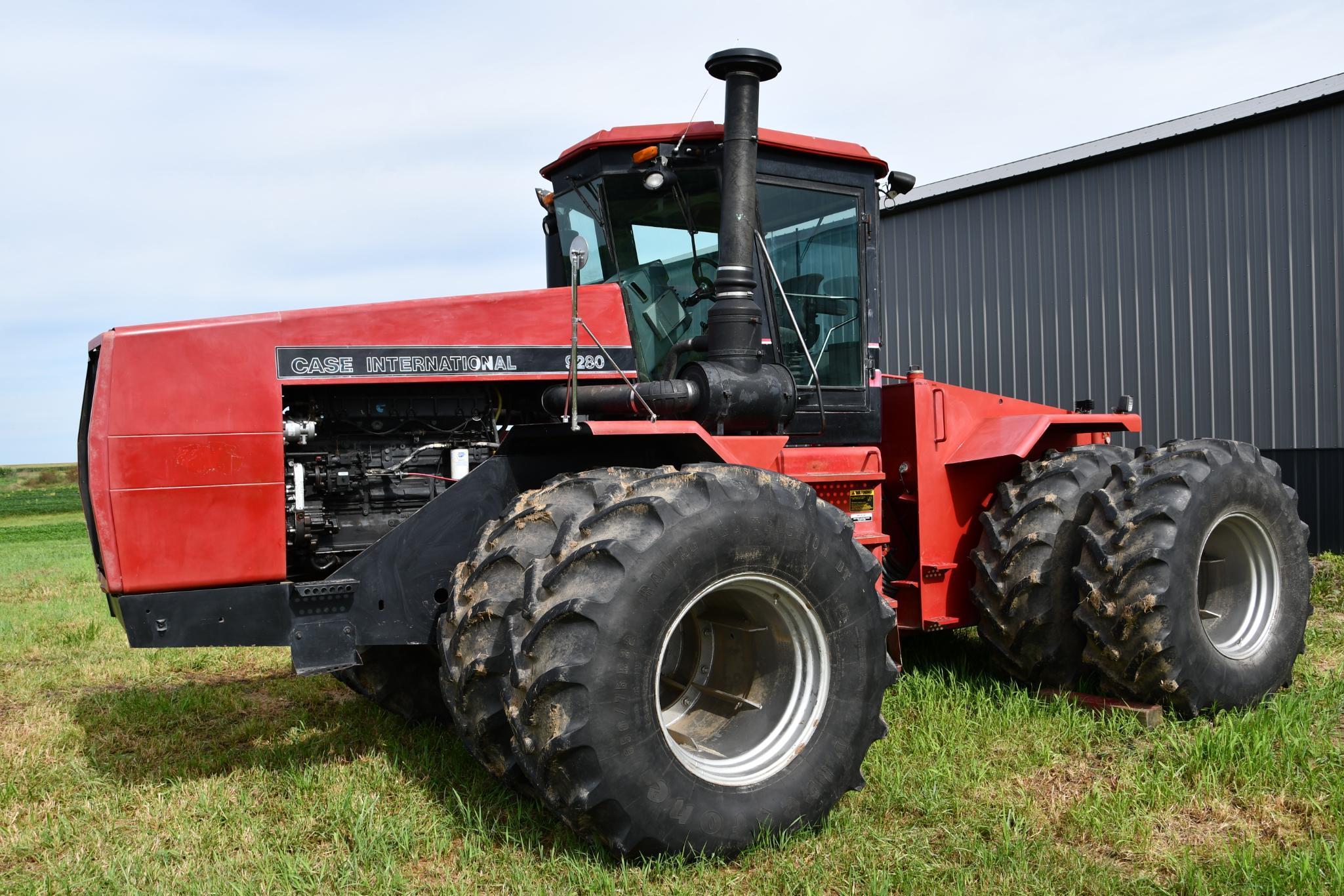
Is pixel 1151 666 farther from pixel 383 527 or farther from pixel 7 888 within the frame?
pixel 7 888

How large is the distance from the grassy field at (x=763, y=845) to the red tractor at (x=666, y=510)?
0.23 meters

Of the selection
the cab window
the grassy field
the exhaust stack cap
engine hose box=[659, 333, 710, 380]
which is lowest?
the grassy field

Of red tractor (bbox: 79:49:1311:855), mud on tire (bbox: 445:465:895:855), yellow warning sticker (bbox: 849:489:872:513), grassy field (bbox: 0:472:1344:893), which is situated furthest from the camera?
yellow warning sticker (bbox: 849:489:872:513)

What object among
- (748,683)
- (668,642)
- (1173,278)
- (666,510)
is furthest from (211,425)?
(1173,278)

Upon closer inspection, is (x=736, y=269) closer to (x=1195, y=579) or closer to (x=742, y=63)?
(x=742, y=63)

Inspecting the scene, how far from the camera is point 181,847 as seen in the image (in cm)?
390

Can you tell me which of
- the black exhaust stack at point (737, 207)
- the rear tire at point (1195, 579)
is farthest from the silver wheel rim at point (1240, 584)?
the black exhaust stack at point (737, 207)

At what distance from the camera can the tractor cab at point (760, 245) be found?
195 inches

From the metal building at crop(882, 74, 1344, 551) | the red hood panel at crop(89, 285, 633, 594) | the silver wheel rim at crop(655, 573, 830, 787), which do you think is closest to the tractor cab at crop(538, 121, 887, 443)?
the red hood panel at crop(89, 285, 633, 594)

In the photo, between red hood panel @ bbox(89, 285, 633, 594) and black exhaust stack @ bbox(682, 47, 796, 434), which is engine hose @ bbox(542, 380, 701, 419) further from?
red hood panel @ bbox(89, 285, 633, 594)

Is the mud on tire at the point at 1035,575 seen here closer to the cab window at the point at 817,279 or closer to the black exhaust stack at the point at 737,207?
the cab window at the point at 817,279

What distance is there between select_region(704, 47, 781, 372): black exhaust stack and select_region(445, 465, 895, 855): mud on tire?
91 centimetres

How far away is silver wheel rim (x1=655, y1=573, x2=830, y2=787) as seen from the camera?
3.94 meters

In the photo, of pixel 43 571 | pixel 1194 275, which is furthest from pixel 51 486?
pixel 1194 275
